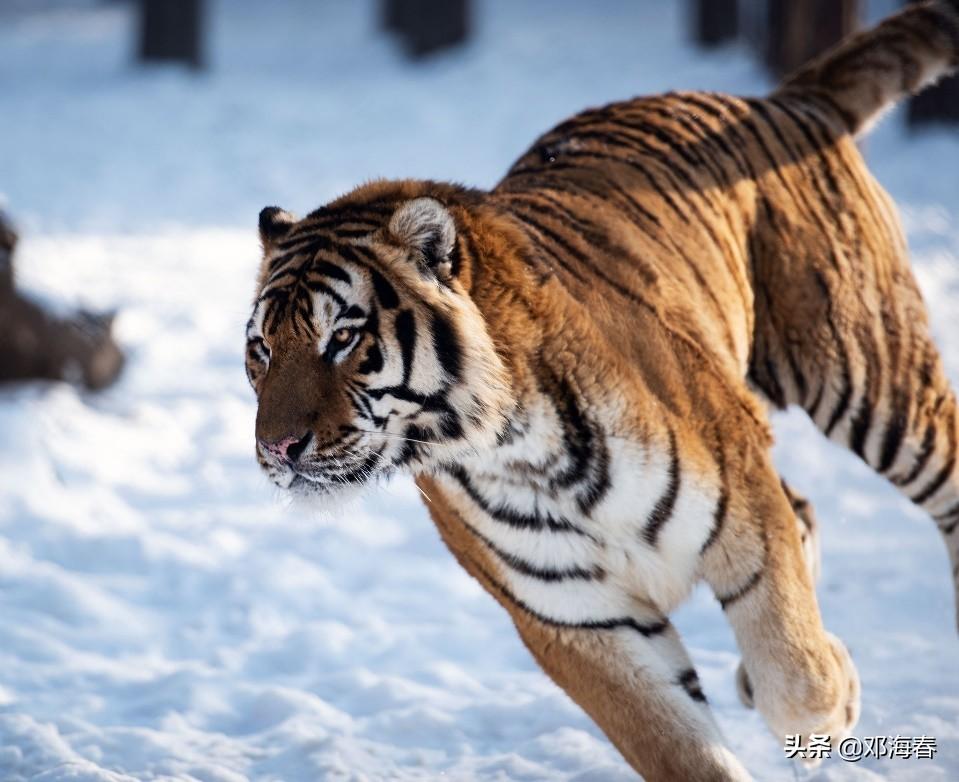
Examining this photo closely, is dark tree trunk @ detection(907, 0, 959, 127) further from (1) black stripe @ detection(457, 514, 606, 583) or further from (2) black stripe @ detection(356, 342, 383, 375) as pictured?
(2) black stripe @ detection(356, 342, 383, 375)

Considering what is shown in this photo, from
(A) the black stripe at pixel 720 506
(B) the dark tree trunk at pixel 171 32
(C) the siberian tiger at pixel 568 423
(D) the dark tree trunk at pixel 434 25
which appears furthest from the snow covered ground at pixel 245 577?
(D) the dark tree trunk at pixel 434 25

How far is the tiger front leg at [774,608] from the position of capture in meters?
2.49

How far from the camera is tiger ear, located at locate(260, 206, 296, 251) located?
260 cm

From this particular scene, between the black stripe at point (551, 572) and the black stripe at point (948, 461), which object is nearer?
the black stripe at point (551, 572)

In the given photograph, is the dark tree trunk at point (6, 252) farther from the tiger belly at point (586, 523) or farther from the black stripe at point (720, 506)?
the black stripe at point (720, 506)

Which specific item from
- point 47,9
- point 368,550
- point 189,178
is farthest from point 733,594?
point 47,9

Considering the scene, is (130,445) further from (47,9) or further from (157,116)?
(47,9)

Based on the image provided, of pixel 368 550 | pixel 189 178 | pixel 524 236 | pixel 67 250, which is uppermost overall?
pixel 189 178

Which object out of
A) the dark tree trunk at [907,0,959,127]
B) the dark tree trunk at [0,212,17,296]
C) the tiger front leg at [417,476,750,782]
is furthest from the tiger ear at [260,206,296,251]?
the dark tree trunk at [907,0,959,127]

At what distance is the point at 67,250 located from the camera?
26.3 ft

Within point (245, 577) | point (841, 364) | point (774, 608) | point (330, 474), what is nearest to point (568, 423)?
point (330, 474)

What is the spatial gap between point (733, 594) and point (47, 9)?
692 inches

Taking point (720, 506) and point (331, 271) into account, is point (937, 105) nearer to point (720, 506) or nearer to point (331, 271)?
point (720, 506)

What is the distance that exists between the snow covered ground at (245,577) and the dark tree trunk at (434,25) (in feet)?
9.49
